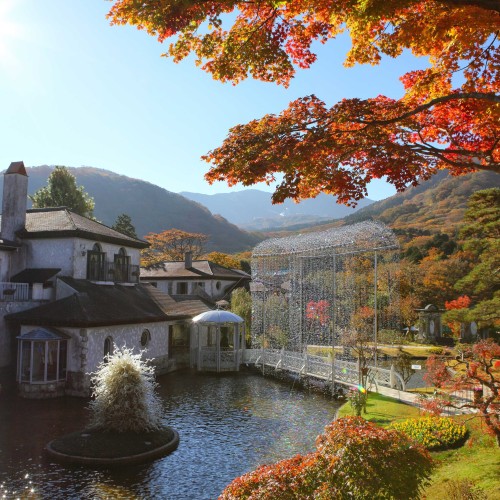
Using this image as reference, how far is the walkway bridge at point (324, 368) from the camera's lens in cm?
1969

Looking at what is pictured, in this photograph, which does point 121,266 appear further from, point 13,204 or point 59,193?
point 59,193

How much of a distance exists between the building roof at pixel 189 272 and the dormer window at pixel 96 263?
18.6 metres

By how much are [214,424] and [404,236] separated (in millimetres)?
54352

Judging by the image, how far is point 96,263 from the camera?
2552 centimetres

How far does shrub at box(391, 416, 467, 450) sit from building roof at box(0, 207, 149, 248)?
1816cm

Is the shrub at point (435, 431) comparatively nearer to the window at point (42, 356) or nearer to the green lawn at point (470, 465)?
the green lawn at point (470, 465)

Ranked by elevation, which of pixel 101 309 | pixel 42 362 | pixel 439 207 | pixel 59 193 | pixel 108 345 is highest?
pixel 439 207

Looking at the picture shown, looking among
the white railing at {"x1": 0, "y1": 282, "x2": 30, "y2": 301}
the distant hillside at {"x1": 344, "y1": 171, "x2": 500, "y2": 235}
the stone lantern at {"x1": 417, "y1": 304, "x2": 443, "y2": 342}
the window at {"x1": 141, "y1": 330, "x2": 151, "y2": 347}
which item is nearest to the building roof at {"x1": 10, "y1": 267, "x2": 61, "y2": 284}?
the white railing at {"x1": 0, "y1": 282, "x2": 30, "y2": 301}

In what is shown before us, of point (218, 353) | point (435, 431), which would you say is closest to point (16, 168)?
point (218, 353)

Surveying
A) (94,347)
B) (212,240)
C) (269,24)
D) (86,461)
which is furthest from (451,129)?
(212,240)

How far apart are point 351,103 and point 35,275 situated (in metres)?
20.4

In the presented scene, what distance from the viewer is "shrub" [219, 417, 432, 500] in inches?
232

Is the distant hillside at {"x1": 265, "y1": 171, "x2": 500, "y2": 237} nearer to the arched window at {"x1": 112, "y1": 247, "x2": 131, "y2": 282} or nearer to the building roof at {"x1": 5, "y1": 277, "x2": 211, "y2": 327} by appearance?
the building roof at {"x1": 5, "y1": 277, "x2": 211, "y2": 327}

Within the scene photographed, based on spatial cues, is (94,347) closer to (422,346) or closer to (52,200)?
(422,346)
